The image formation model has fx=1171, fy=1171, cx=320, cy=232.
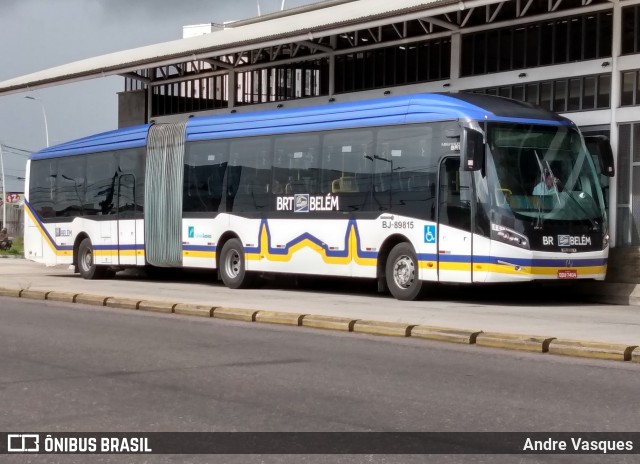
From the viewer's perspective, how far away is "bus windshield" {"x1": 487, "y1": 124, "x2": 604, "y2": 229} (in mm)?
19594

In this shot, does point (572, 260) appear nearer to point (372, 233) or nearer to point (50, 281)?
point (372, 233)

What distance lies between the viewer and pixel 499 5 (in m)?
26.9

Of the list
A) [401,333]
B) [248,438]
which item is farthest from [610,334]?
[248,438]

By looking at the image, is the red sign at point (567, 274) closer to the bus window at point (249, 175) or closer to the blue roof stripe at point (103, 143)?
the bus window at point (249, 175)

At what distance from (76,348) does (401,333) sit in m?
3.95

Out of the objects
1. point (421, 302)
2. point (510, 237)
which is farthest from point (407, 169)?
point (510, 237)

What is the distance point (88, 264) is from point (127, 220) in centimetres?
209

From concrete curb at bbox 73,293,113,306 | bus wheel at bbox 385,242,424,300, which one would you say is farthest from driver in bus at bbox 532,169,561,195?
concrete curb at bbox 73,293,113,306

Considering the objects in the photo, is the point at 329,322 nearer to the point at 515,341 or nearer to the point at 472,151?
the point at 515,341

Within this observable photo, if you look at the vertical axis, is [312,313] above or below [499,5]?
below

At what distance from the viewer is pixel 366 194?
Result: 21812 millimetres

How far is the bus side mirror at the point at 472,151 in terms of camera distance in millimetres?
19188

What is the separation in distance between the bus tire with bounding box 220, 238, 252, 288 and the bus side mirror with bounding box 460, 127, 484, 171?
281 inches

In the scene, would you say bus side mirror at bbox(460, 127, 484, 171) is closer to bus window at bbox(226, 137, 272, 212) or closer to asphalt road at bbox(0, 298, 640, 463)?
asphalt road at bbox(0, 298, 640, 463)
